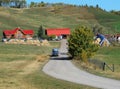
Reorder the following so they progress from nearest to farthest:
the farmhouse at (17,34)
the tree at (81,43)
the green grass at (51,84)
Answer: the green grass at (51,84), the tree at (81,43), the farmhouse at (17,34)

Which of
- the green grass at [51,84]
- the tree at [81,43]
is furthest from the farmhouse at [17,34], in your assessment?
the green grass at [51,84]

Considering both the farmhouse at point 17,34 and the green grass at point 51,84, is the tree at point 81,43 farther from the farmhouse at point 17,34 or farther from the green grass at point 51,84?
the farmhouse at point 17,34

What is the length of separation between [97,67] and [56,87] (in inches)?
838

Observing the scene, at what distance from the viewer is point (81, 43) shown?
7275 centimetres

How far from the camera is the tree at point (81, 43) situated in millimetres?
71125

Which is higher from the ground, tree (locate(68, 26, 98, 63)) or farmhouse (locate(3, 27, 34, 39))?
tree (locate(68, 26, 98, 63))

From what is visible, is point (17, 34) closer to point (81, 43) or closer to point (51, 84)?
point (81, 43)

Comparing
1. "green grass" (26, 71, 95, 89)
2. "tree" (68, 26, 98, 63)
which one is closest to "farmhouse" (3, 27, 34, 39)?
"tree" (68, 26, 98, 63)

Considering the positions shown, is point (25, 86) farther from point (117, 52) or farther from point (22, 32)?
point (22, 32)

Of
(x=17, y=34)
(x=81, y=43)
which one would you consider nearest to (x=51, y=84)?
(x=81, y=43)

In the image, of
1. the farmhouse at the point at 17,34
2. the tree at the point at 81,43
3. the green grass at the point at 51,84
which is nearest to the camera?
the green grass at the point at 51,84

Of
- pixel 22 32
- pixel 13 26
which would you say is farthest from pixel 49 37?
pixel 13 26

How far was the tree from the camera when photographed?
2800 inches

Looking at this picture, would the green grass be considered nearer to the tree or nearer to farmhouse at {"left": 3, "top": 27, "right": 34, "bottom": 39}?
the tree
